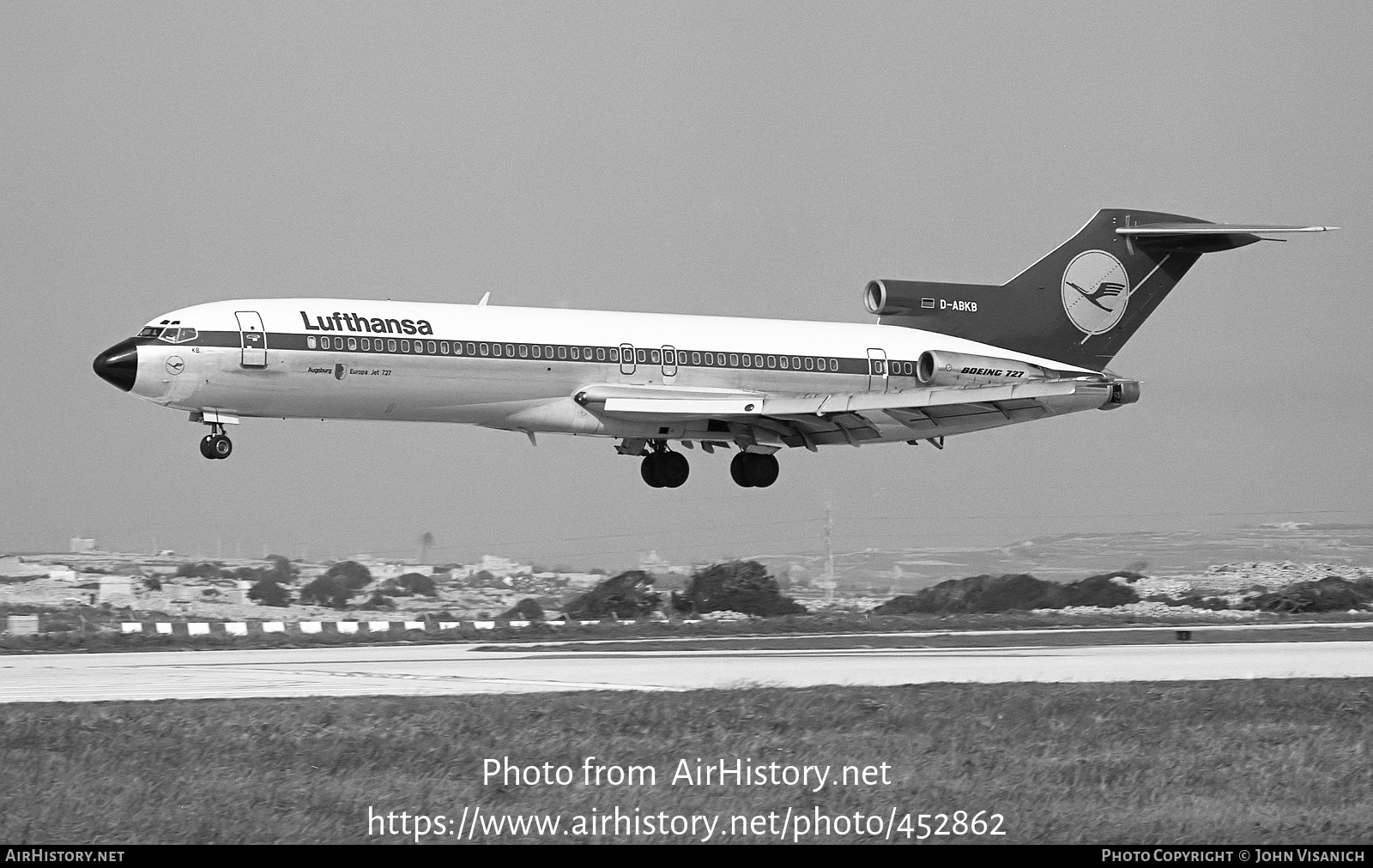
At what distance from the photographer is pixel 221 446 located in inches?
1375

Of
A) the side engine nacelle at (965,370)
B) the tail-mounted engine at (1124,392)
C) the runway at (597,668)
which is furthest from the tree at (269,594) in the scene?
the tail-mounted engine at (1124,392)

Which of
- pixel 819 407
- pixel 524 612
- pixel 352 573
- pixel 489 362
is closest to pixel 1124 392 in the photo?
pixel 819 407

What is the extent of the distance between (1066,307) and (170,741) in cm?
3384

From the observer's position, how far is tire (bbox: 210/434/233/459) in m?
34.8

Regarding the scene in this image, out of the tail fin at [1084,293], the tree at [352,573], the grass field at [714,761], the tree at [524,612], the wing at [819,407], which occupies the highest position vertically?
the tail fin at [1084,293]

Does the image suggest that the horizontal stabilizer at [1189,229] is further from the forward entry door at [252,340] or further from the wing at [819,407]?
the forward entry door at [252,340]

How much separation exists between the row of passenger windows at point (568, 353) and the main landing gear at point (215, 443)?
263cm

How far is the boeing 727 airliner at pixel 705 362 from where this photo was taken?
34250 millimetres

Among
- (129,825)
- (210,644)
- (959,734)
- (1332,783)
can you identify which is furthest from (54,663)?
(1332,783)

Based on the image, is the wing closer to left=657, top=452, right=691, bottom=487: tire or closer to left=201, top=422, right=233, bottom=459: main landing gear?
left=657, top=452, right=691, bottom=487: tire

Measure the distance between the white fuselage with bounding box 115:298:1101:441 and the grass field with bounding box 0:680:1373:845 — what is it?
16283mm

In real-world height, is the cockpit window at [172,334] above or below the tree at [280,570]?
above

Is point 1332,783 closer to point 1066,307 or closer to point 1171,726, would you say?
point 1171,726

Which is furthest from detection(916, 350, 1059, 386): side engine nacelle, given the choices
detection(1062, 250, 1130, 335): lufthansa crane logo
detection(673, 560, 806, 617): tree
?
detection(673, 560, 806, 617): tree
